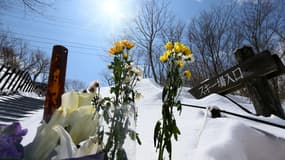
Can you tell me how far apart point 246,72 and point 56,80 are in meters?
1.41

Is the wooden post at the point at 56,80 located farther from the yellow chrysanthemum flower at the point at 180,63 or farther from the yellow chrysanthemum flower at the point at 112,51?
the yellow chrysanthemum flower at the point at 180,63

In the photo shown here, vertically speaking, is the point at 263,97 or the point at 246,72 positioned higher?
the point at 246,72

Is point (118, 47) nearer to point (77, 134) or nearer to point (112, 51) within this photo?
point (112, 51)

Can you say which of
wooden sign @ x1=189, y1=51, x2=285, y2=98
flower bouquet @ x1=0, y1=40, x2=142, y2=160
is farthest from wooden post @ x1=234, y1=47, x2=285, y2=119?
flower bouquet @ x1=0, y1=40, x2=142, y2=160

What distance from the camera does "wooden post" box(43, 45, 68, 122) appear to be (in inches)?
35.5

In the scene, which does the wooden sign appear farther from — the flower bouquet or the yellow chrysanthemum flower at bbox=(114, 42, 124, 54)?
the flower bouquet

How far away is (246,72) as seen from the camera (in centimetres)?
139

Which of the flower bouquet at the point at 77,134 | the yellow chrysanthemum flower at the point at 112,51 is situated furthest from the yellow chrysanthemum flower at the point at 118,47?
the flower bouquet at the point at 77,134

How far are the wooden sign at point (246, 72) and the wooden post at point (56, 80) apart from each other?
1371 mm

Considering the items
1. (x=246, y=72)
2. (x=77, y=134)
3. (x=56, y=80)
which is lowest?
(x=77, y=134)

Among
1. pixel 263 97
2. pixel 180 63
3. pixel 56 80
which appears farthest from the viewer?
pixel 263 97

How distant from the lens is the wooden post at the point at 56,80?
90 cm

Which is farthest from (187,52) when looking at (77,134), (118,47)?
(77,134)

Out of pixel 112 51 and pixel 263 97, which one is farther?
pixel 263 97
